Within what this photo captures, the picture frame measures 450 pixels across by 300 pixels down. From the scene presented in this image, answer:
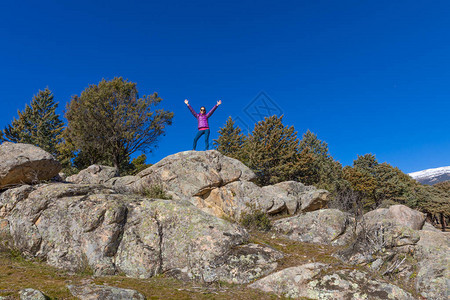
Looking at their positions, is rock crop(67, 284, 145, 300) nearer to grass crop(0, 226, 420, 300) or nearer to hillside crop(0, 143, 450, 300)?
hillside crop(0, 143, 450, 300)

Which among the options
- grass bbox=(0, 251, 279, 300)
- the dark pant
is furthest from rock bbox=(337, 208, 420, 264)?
the dark pant

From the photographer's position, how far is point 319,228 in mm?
11203

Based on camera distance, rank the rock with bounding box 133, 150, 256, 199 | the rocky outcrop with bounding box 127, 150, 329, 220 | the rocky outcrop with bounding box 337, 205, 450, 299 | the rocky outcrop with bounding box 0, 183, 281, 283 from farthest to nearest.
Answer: the rock with bounding box 133, 150, 256, 199 < the rocky outcrop with bounding box 127, 150, 329, 220 < the rocky outcrop with bounding box 0, 183, 281, 283 < the rocky outcrop with bounding box 337, 205, 450, 299

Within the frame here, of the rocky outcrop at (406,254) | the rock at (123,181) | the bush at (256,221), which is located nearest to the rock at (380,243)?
the rocky outcrop at (406,254)

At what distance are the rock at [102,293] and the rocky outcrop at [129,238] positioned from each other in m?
1.62

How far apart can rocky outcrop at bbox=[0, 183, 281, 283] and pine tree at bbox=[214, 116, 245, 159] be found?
138 ft

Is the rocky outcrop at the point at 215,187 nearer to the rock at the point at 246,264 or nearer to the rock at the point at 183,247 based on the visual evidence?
the rock at the point at 183,247

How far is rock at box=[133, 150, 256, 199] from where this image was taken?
46.4ft

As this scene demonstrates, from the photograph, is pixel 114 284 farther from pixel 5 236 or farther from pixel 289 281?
pixel 5 236

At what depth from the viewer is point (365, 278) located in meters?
6.64

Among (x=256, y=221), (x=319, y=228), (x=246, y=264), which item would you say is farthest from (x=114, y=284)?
(x=319, y=228)

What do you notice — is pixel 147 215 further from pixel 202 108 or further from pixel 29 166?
pixel 202 108

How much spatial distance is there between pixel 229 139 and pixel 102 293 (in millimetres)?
48525

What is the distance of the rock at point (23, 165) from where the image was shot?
34.3 feet
